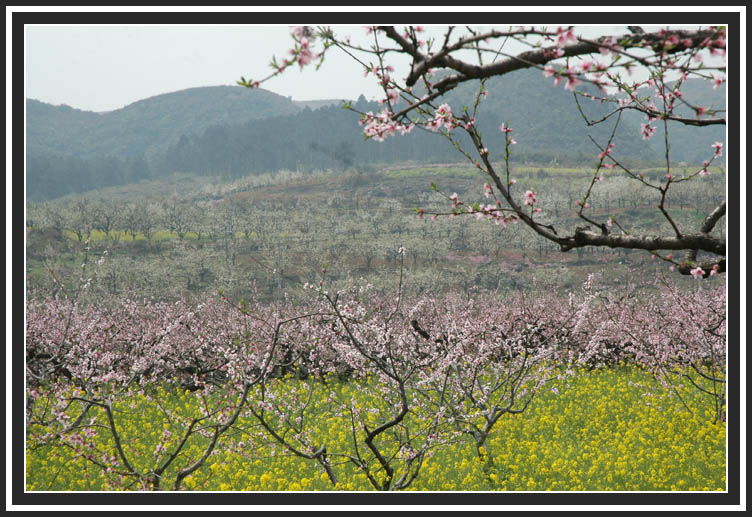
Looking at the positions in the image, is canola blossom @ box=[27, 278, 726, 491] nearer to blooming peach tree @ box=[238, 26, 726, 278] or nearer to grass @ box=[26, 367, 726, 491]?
grass @ box=[26, 367, 726, 491]

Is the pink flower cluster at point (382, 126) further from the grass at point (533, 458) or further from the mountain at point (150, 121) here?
the mountain at point (150, 121)

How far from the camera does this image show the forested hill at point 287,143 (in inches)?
3563

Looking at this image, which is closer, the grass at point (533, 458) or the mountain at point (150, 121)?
the grass at point (533, 458)

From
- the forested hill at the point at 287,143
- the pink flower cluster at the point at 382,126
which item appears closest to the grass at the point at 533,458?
the pink flower cluster at the point at 382,126

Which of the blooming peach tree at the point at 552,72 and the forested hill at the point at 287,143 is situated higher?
the forested hill at the point at 287,143

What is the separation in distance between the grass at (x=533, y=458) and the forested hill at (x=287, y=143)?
213 ft

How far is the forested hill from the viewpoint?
3563 inches

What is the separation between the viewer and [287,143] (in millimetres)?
109812

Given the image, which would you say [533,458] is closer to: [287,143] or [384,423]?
[384,423]

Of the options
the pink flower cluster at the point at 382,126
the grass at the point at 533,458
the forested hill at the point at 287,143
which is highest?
the forested hill at the point at 287,143

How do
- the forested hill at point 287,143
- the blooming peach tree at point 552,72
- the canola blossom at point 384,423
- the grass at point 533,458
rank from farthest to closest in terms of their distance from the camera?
the forested hill at point 287,143, the grass at point 533,458, the canola blossom at point 384,423, the blooming peach tree at point 552,72
